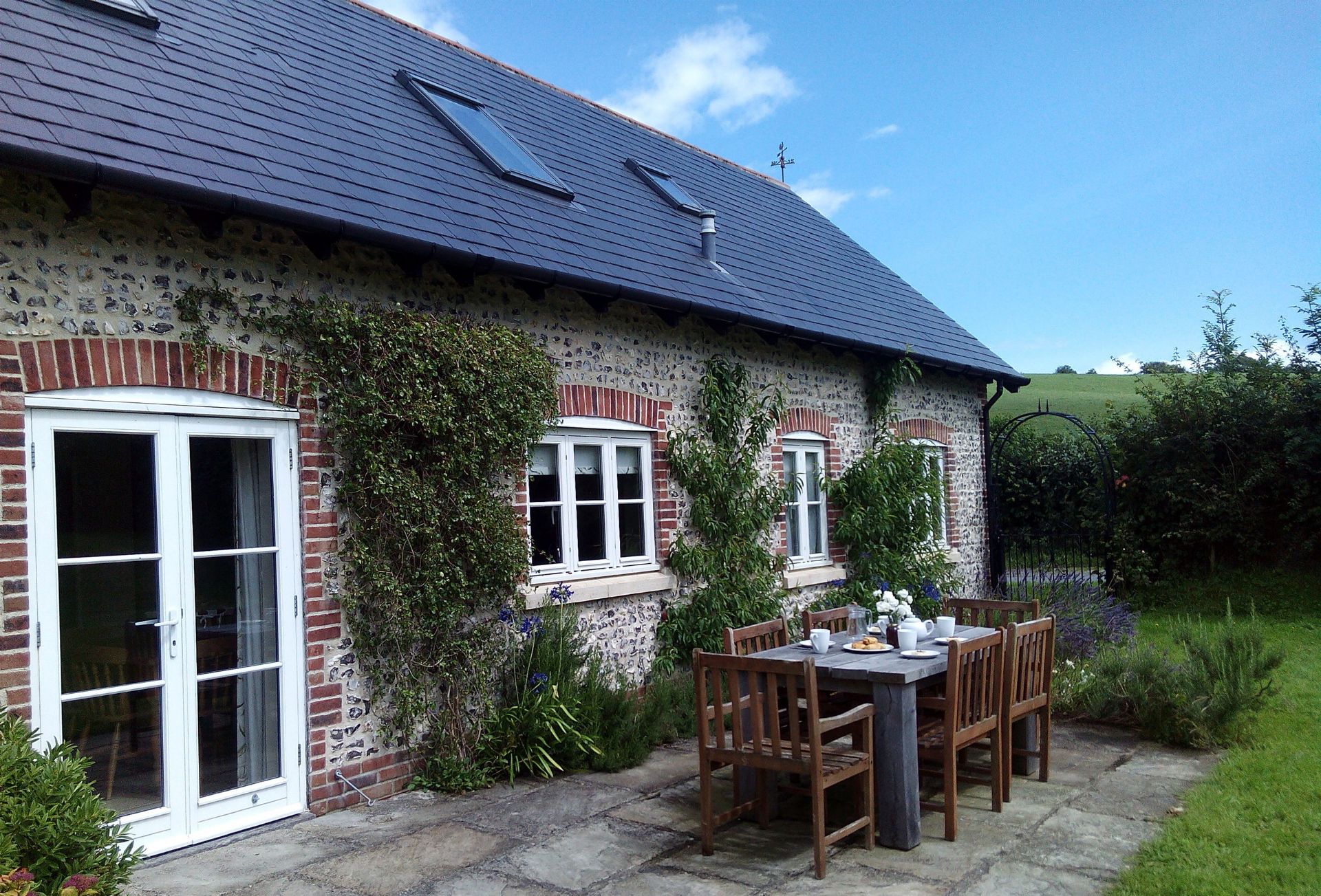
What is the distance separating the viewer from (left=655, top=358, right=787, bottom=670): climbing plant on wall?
762 centimetres

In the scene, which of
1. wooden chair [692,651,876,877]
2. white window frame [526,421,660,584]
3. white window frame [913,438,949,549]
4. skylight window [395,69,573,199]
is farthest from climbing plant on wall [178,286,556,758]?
white window frame [913,438,949,549]

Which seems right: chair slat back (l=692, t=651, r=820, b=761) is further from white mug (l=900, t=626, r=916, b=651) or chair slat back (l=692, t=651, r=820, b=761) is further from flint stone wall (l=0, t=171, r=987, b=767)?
flint stone wall (l=0, t=171, r=987, b=767)

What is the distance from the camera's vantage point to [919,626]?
17.7ft

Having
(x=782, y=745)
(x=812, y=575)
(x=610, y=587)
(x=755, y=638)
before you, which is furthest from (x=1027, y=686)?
(x=812, y=575)

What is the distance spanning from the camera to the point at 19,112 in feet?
13.8

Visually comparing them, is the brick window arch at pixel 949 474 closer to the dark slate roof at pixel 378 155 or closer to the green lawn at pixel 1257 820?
the dark slate roof at pixel 378 155

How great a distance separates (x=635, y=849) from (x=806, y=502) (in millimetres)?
5421

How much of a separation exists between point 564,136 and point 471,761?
6730mm

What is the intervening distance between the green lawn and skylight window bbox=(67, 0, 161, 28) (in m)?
7.22

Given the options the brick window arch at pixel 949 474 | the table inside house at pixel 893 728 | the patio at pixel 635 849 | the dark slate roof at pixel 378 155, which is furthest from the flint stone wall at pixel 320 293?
the brick window arch at pixel 949 474

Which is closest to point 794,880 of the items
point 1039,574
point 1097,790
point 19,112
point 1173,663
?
point 1097,790

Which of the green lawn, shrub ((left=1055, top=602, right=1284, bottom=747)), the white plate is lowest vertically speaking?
the green lawn

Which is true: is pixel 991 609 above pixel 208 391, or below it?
below

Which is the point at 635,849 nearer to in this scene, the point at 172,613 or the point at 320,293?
the point at 172,613
